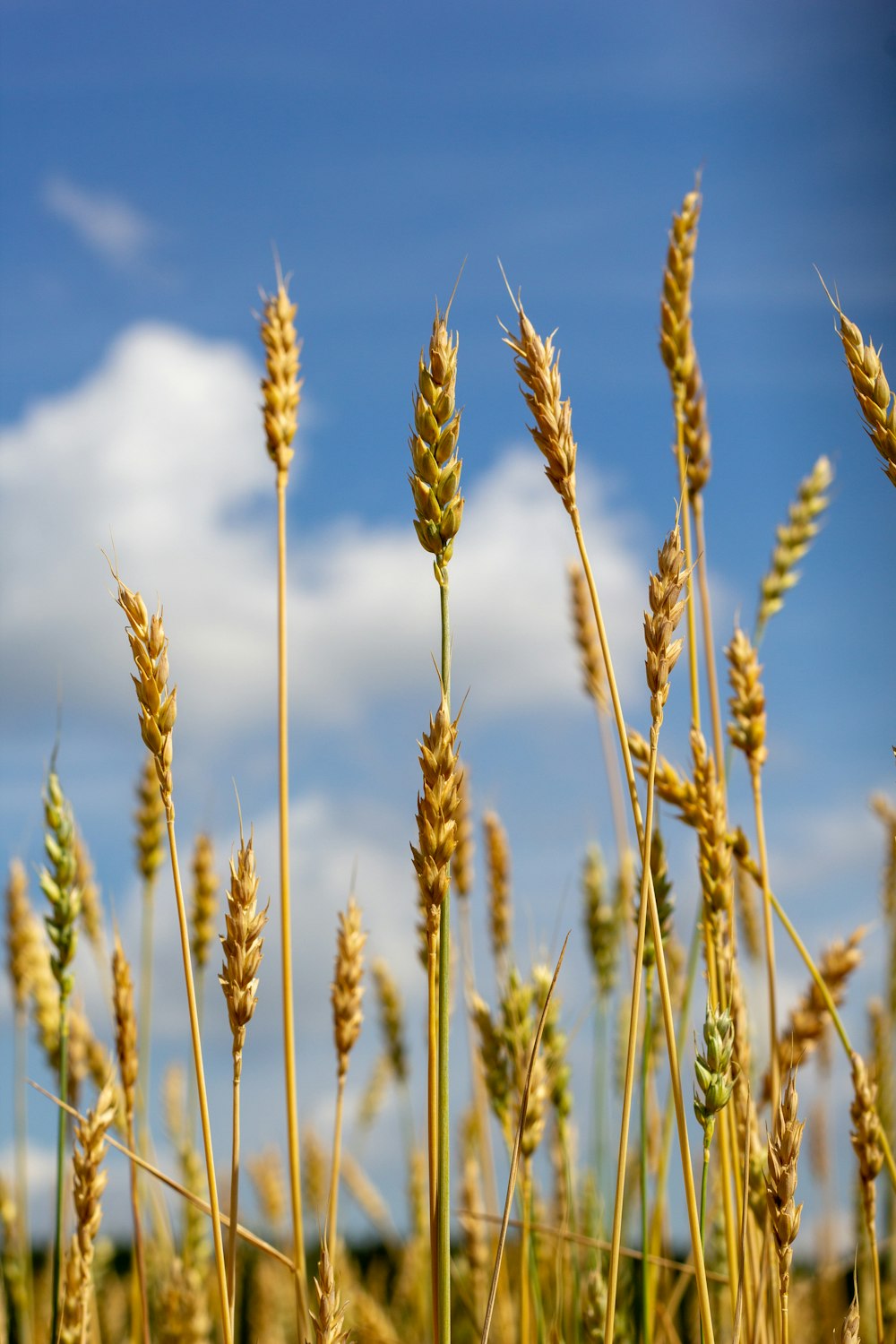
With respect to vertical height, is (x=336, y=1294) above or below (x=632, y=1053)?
below

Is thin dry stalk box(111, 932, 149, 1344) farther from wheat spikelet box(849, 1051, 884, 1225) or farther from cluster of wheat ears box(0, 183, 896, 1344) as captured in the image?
wheat spikelet box(849, 1051, 884, 1225)

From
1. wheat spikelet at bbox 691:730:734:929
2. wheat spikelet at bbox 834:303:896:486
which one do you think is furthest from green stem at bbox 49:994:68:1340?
wheat spikelet at bbox 834:303:896:486

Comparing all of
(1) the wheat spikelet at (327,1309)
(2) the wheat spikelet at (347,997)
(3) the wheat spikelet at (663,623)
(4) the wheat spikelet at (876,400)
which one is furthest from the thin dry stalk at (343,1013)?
(4) the wheat spikelet at (876,400)

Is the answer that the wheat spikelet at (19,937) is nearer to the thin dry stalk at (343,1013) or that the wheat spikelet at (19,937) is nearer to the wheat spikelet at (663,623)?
the thin dry stalk at (343,1013)

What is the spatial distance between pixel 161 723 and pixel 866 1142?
122cm

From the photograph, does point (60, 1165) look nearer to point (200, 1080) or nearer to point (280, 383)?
point (200, 1080)

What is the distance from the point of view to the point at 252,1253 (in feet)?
22.8

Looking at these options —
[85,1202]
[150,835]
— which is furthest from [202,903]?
[85,1202]

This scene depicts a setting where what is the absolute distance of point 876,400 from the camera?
144 centimetres

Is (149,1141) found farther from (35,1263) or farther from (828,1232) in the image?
(35,1263)

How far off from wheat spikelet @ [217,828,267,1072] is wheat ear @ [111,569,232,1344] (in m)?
0.04

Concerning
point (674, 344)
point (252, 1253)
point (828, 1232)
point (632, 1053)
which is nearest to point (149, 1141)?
point (632, 1053)

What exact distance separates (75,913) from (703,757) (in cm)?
109

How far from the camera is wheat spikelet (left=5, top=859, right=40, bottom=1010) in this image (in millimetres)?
2953
